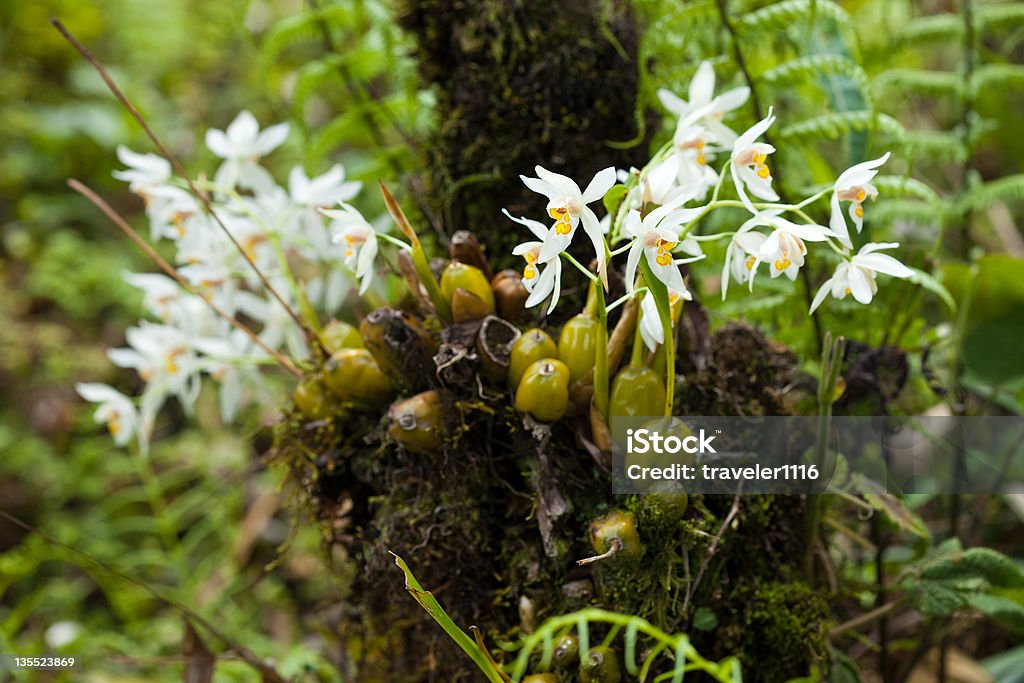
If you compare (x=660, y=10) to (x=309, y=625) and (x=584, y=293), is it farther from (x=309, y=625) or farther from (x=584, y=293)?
(x=309, y=625)

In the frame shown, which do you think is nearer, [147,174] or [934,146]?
[147,174]

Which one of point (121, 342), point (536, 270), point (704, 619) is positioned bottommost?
point (121, 342)

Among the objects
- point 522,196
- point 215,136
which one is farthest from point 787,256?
point 215,136

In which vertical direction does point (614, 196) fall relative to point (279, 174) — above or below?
above

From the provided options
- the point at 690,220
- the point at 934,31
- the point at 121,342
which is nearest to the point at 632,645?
the point at 690,220

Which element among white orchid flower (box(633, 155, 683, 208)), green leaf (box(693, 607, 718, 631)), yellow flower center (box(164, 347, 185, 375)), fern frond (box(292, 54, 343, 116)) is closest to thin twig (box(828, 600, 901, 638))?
green leaf (box(693, 607, 718, 631))

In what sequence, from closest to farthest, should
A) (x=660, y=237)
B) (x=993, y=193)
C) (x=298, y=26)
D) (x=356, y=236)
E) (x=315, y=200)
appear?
(x=660, y=237), (x=356, y=236), (x=315, y=200), (x=993, y=193), (x=298, y=26)

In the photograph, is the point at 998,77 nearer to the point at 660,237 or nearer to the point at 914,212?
the point at 914,212

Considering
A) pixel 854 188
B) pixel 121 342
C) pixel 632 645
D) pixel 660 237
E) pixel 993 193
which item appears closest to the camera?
pixel 632 645
